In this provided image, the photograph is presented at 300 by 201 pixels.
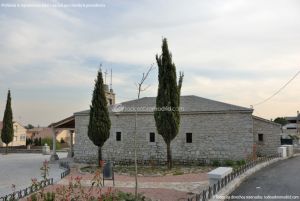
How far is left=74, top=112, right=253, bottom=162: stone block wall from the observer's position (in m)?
23.6

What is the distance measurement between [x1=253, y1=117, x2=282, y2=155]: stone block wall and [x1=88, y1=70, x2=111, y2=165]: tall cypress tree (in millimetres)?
11381

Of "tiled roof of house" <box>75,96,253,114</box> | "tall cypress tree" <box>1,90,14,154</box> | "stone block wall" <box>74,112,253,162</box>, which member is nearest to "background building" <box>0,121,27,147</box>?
"tall cypress tree" <box>1,90,14,154</box>

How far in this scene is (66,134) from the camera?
82000 millimetres

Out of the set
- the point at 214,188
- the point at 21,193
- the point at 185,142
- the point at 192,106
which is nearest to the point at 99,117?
the point at 185,142

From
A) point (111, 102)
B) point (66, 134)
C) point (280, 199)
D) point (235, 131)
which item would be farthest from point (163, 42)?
point (66, 134)

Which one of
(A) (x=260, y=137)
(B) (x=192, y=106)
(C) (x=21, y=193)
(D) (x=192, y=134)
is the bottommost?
(C) (x=21, y=193)

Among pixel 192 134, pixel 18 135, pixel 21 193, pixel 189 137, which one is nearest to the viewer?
pixel 21 193

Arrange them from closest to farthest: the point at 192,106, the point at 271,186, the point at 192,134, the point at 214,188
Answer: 1. the point at 214,188
2. the point at 271,186
3. the point at 192,134
4. the point at 192,106

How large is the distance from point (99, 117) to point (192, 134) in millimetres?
6736

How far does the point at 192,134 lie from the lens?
81.1ft

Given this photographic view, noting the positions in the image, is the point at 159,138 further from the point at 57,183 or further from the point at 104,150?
the point at 57,183

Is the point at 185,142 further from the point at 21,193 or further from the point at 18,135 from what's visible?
the point at 18,135

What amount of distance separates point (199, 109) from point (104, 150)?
8105mm

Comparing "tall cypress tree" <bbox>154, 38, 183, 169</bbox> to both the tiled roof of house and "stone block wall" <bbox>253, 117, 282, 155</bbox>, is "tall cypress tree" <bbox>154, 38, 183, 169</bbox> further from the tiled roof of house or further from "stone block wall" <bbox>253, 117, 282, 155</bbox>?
"stone block wall" <bbox>253, 117, 282, 155</bbox>
